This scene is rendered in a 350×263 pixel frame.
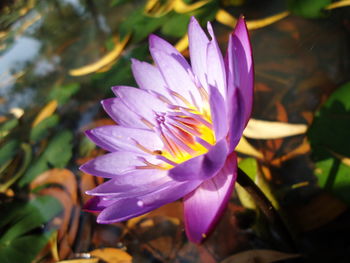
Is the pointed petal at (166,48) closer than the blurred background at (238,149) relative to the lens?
Yes

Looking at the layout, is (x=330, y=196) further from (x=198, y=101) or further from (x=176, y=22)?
(x=176, y=22)

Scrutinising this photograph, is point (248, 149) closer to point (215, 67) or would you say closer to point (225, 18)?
point (215, 67)

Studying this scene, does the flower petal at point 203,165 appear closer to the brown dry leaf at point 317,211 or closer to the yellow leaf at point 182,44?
the brown dry leaf at point 317,211

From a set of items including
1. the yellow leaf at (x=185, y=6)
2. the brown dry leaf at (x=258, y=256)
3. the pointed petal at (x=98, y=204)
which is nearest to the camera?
the pointed petal at (x=98, y=204)

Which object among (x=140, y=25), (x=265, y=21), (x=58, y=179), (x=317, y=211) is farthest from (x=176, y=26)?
(x=317, y=211)

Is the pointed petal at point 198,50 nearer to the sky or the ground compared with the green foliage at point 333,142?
nearer to the sky

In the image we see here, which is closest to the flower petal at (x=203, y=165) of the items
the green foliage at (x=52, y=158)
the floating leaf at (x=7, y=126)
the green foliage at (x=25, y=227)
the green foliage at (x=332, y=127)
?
the green foliage at (x=332, y=127)

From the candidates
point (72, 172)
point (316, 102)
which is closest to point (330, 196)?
point (316, 102)
